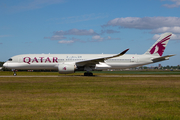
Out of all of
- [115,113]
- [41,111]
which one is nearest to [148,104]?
[115,113]

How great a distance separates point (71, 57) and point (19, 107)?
26895 mm

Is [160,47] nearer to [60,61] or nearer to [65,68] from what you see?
[60,61]

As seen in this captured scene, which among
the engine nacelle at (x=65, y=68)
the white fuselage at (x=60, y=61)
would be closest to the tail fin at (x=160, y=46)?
the white fuselage at (x=60, y=61)

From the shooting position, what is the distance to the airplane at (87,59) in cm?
3366

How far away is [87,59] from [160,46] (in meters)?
12.9

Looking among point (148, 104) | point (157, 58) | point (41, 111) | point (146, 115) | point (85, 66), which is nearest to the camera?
point (146, 115)

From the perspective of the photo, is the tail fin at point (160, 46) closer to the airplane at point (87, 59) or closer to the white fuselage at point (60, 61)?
the airplane at point (87, 59)

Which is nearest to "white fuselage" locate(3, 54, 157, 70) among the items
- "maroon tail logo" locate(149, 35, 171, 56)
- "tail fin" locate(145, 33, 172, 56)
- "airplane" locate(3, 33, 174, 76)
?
"airplane" locate(3, 33, 174, 76)

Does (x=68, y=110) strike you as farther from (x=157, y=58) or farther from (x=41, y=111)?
(x=157, y=58)

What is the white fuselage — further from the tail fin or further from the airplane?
the tail fin

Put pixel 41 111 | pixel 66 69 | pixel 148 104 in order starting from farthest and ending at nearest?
1. pixel 66 69
2. pixel 148 104
3. pixel 41 111

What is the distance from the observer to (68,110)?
27.5 feet

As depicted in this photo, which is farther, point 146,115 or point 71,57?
point 71,57

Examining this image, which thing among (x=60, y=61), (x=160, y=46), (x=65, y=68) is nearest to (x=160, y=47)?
(x=160, y=46)
